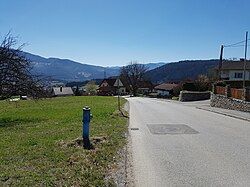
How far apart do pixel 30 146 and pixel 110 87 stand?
127m

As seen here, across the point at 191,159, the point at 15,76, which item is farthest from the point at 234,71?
the point at 191,159

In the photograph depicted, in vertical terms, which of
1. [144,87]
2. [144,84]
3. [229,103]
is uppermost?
[229,103]

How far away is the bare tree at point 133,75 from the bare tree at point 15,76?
9339cm

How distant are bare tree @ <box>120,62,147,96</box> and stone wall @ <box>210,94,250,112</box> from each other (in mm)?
75145

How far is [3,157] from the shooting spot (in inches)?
354

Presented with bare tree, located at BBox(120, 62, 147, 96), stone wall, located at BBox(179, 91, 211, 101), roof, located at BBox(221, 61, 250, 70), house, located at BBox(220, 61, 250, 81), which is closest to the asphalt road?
stone wall, located at BBox(179, 91, 211, 101)

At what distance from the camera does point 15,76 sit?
2238 centimetres

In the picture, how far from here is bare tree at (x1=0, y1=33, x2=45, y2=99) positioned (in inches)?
867

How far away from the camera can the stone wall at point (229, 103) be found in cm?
3056

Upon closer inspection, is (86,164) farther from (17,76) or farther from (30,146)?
(17,76)

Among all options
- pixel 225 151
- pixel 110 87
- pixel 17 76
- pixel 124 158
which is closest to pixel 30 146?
pixel 124 158

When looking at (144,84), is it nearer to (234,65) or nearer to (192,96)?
(234,65)

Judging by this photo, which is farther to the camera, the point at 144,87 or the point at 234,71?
the point at 144,87

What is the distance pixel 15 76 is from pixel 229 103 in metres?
20.3
